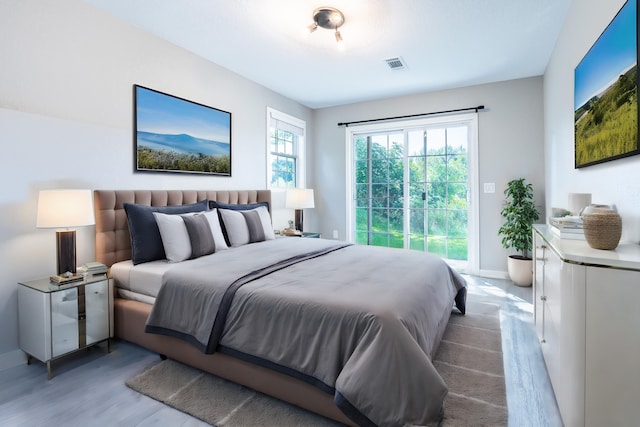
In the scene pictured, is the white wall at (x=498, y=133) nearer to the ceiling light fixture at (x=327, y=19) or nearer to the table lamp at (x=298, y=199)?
the table lamp at (x=298, y=199)

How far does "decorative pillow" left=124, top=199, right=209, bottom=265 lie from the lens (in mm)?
2547

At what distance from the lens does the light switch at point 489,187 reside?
4.34 metres

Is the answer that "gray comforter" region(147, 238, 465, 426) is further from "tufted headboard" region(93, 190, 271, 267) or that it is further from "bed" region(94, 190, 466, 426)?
"tufted headboard" region(93, 190, 271, 267)

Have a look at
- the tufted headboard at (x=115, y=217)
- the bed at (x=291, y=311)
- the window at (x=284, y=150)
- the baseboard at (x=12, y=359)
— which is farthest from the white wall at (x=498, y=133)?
the baseboard at (x=12, y=359)

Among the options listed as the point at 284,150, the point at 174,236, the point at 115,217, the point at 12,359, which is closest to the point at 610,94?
the point at 174,236

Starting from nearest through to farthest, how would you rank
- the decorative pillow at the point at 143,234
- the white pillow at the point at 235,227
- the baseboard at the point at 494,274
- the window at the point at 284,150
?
the decorative pillow at the point at 143,234 < the white pillow at the point at 235,227 < the baseboard at the point at 494,274 < the window at the point at 284,150

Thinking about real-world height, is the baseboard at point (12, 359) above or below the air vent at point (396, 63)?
below

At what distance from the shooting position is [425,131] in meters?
4.80

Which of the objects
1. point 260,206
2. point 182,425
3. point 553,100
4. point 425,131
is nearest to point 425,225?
point 425,131

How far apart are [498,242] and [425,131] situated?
1.88 meters

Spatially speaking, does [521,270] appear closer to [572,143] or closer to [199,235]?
[572,143]

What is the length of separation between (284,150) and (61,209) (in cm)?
331

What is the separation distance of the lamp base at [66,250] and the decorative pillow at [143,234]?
0.38 m

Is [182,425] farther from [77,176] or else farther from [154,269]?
[77,176]
